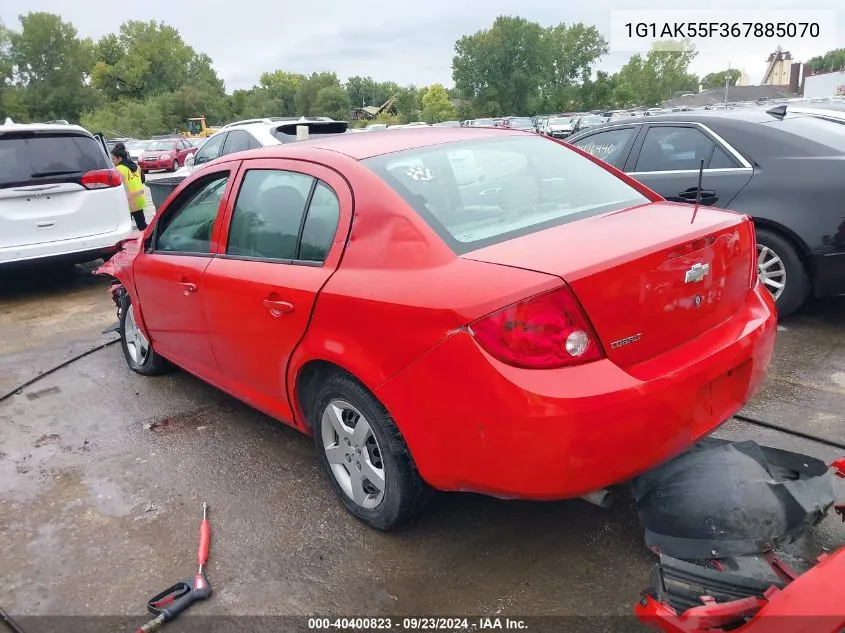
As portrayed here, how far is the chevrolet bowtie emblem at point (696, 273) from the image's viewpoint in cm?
242

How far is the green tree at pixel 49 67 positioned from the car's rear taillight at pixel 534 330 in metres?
86.3

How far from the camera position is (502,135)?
3422 millimetres

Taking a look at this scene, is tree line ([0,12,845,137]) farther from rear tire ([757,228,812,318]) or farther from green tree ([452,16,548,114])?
rear tire ([757,228,812,318])

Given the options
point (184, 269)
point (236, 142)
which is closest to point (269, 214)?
point (184, 269)

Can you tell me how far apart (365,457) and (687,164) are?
4.04 meters

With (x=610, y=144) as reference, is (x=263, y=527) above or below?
below

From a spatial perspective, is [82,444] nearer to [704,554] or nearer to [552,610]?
[552,610]

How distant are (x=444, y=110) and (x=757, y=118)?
281ft

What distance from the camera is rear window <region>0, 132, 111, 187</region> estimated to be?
6801mm

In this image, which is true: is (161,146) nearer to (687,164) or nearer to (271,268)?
(687,164)

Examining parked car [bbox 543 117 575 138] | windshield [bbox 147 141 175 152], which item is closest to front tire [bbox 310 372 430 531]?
parked car [bbox 543 117 575 138]

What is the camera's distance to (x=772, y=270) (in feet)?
16.1

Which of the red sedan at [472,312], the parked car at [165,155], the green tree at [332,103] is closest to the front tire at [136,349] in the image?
the red sedan at [472,312]

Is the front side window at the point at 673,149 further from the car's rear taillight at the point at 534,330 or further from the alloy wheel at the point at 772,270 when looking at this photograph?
the car's rear taillight at the point at 534,330
